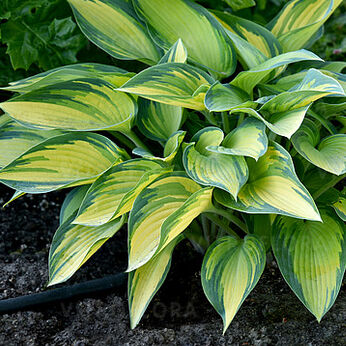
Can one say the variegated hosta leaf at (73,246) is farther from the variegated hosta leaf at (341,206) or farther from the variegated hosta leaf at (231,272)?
the variegated hosta leaf at (341,206)

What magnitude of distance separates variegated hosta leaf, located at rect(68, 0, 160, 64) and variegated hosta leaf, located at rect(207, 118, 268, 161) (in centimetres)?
39

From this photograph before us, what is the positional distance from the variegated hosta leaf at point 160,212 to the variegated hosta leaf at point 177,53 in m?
0.28

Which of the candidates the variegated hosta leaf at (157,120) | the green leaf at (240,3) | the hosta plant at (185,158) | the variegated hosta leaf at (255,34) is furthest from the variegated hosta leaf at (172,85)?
the green leaf at (240,3)

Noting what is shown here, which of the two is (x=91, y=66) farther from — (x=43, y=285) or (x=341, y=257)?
(x=341, y=257)

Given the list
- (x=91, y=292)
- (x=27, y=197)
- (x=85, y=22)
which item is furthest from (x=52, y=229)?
(x=85, y=22)

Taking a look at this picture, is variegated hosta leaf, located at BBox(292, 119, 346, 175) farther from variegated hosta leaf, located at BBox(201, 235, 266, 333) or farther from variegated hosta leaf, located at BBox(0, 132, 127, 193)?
variegated hosta leaf, located at BBox(0, 132, 127, 193)

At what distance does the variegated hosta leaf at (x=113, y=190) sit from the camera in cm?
102

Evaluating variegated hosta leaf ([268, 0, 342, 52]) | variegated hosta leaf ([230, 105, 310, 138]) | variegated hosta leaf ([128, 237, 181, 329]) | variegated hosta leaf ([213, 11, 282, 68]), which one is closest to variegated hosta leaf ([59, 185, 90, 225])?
variegated hosta leaf ([128, 237, 181, 329])

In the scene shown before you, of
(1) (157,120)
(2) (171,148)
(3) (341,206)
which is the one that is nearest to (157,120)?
(1) (157,120)

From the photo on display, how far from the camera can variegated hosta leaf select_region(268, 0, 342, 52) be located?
4.23ft

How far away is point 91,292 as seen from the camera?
1238 millimetres

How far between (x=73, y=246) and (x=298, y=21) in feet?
2.93

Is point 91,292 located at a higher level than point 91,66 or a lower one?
lower

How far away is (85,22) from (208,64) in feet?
1.15
